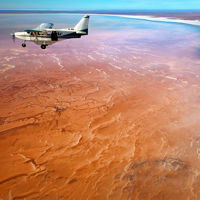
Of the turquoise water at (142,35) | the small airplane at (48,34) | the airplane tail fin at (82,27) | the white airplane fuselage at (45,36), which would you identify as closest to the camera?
the small airplane at (48,34)

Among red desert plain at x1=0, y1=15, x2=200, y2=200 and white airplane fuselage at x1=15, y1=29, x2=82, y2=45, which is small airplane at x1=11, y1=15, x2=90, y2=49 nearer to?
white airplane fuselage at x1=15, y1=29, x2=82, y2=45

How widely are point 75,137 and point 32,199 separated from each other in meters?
3.34

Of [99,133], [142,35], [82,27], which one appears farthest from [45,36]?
[142,35]

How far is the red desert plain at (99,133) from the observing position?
20.2 feet

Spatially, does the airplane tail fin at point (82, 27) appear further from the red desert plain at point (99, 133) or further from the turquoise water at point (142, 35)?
the turquoise water at point (142, 35)

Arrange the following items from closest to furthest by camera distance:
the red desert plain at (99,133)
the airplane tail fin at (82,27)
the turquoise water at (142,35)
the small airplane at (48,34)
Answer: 1. the red desert plain at (99,133)
2. the small airplane at (48,34)
3. the airplane tail fin at (82,27)
4. the turquoise water at (142,35)

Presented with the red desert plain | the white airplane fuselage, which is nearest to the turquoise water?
the red desert plain

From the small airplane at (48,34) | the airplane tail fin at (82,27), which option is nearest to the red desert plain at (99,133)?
the small airplane at (48,34)

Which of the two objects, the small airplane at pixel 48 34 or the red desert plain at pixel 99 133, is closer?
the red desert plain at pixel 99 133

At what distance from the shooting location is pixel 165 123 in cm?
958

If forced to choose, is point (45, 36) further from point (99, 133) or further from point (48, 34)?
point (99, 133)

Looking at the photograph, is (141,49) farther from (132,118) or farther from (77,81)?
(132,118)

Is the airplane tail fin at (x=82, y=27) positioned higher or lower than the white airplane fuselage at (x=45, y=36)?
higher

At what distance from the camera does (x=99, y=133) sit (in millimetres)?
8781
